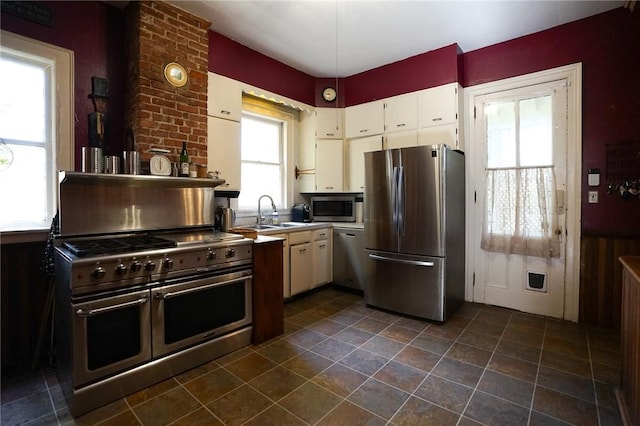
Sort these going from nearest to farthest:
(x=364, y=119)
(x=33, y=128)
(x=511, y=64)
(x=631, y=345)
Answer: (x=631, y=345) → (x=33, y=128) → (x=511, y=64) → (x=364, y=119)

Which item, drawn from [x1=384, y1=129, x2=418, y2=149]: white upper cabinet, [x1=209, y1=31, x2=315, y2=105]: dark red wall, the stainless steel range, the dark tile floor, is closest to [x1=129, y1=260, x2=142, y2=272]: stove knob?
Answer: the stainless steel range

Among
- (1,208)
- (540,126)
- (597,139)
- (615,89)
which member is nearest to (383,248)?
(540,126)

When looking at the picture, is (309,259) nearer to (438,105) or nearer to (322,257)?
(322,257)

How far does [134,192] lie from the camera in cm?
255

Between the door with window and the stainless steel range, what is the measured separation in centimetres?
265

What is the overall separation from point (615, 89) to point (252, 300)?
3737mm

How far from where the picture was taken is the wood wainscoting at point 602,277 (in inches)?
109

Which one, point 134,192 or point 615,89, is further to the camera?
point 615,89

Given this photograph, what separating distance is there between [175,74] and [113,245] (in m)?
1.58

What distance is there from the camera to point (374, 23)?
298 cm

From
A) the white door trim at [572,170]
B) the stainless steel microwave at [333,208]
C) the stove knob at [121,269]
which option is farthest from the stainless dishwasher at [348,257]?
the stove knob at [121,269]

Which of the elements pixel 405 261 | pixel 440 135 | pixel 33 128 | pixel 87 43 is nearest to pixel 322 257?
pixel 405 261

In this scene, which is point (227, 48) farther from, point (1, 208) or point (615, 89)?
point (615, 89)

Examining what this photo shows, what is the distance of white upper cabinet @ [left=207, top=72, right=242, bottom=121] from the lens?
10.1ft
